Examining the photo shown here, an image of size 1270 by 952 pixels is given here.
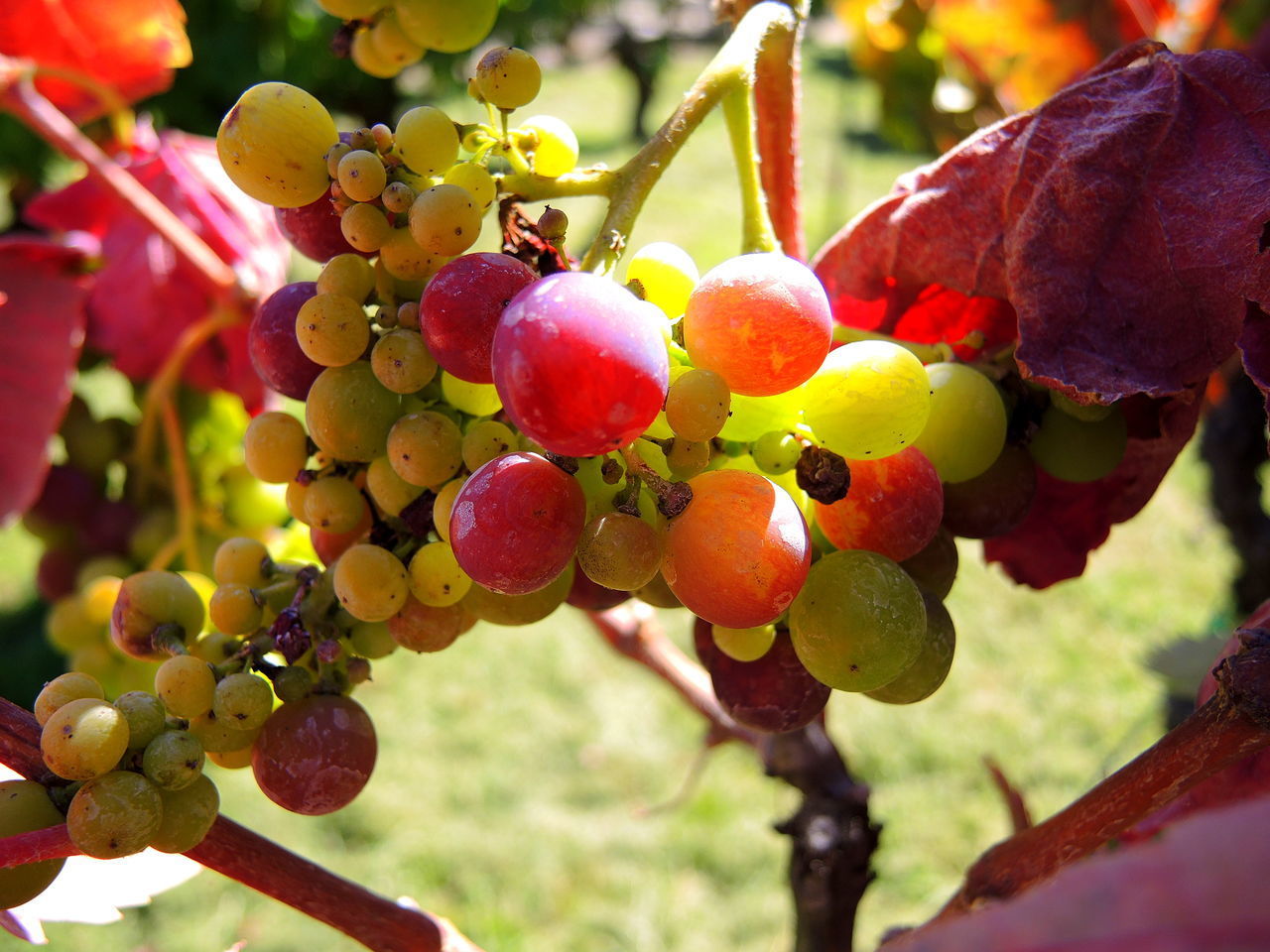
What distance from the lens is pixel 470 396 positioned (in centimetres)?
43

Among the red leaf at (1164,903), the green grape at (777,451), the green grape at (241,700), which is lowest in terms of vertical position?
the green grape at (241,700)

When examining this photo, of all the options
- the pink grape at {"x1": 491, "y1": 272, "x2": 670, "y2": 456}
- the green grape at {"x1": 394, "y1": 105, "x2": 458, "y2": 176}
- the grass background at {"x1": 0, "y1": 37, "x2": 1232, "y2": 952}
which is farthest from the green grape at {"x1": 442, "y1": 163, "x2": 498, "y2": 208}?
the grass background at {"x1": 0, "y1": 37, "x2": 1232, "y2": 952}

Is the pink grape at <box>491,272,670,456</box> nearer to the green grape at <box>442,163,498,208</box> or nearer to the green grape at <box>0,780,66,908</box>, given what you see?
the green grape at <box>442,163,498,208</box>

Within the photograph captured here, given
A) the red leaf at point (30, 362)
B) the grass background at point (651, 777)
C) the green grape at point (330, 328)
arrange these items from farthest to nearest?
the grass background at point (651, 777) → the red leaf at point (30, 362) → the green grape at point (330, 328)

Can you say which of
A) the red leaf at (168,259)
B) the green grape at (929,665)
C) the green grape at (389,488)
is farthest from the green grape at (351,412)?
the red leaf at (168,259)

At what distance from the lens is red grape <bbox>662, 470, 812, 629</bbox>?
0.36 metres

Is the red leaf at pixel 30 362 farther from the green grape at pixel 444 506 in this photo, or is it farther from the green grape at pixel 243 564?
the green grape at pixel 444 506

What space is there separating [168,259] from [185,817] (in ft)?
2.19

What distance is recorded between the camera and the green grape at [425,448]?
40 centimetres

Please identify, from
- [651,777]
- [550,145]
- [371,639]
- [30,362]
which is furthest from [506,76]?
[651,777]

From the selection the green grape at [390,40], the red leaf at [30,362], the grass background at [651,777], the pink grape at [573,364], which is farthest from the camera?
the grass background at [651,777]

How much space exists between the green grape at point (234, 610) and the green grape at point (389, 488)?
0.08 metres

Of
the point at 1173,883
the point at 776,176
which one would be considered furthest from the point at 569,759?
the point at 1173,883

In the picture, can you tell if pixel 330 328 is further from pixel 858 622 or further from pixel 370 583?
pixel 858 622
